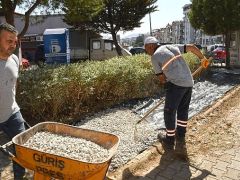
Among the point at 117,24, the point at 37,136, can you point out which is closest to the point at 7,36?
the point at 37,136

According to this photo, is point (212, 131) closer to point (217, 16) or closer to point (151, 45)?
point (151, 45)

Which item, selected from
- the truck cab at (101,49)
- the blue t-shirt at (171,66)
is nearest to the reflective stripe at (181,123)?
the blue t-shirt at (171,66)

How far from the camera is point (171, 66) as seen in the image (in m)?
5.35

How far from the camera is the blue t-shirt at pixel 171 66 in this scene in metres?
5.28

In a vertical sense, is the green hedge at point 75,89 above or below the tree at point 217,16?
below

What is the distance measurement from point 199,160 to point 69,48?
21373 mm

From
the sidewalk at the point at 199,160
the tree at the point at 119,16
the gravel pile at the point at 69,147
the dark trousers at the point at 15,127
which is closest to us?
the gravel pile at the point at 69,147

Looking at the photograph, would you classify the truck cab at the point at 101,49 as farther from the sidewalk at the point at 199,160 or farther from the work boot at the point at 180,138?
the work boot at the point at 180,138

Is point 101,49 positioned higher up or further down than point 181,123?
higher up

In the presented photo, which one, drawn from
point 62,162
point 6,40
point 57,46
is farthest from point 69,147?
point 57,46

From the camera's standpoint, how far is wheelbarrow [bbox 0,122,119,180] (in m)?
3.02

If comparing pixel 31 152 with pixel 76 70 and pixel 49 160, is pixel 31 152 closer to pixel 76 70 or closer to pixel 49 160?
pixel 49 160

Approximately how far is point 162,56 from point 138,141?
1548mm

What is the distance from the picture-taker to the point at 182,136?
596 cm
